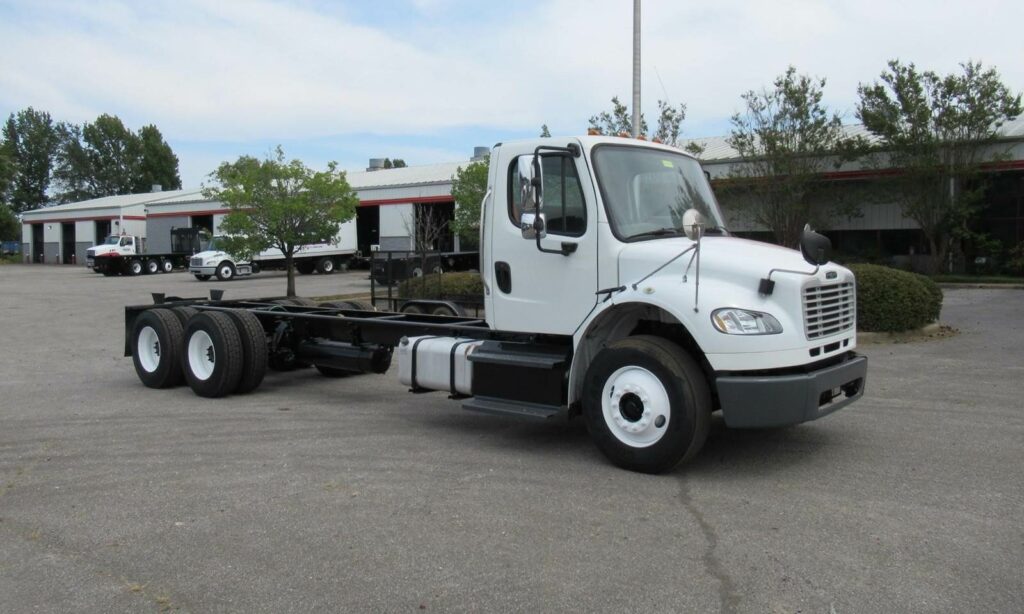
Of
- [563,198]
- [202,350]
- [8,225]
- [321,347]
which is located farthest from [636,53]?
[8,225]

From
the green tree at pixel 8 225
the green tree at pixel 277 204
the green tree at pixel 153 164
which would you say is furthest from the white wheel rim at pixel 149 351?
the green tree at pixel 153 164

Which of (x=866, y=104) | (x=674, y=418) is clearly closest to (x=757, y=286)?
(x=674, y=418)

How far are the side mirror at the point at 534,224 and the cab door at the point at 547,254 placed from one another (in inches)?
3.0

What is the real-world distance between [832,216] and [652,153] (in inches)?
1043

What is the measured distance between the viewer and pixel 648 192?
22.9 feet

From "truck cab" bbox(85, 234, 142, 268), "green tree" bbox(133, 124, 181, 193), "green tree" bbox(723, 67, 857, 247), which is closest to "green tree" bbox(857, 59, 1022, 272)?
"green tree" bbox(723, 67, 857, 247)

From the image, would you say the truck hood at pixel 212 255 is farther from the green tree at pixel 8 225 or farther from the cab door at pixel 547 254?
the green tree at pixel 8 225

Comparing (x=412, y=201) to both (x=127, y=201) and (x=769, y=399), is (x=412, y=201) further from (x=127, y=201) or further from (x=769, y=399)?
(x=769, y=399)

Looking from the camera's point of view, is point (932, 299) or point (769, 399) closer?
point (769, 399)

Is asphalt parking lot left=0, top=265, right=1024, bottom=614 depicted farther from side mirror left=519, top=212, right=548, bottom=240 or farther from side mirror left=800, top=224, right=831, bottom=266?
side mirror left=519, top=212, right=548, bottom=240

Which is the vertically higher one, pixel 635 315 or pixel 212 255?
pixel 212 255

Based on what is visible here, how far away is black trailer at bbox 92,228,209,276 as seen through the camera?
45.1 m

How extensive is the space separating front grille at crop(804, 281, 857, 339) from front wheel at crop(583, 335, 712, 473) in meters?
0.87

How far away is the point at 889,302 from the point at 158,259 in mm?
42586
